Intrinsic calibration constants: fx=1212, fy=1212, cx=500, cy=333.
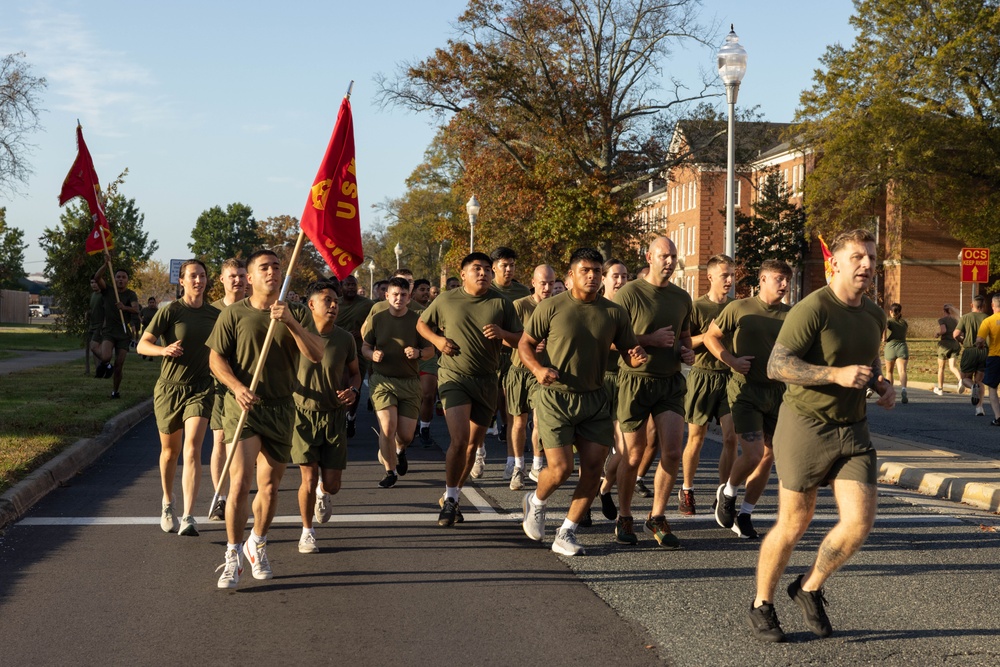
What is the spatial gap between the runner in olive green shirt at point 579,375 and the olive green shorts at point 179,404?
2.41 m

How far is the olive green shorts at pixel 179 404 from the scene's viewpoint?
8703 mm

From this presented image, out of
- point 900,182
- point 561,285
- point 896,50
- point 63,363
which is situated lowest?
point 63,363

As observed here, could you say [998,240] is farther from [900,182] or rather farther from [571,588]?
[571,588]

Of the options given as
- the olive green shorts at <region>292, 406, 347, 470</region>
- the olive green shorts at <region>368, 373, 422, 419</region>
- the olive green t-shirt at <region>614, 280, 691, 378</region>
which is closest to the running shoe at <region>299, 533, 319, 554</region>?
the olive green shorts at <region>292, 406, 347, 470</region>

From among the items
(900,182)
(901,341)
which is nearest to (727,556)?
(901,341)

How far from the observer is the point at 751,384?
8867 mm

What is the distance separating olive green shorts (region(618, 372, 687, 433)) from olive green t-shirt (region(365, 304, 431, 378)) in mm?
3298

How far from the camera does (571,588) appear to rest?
6941 mm

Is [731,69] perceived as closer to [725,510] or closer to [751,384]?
[751,384]

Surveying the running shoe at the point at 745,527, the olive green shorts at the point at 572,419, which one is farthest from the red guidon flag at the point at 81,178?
the running shoe at the point at 745,527

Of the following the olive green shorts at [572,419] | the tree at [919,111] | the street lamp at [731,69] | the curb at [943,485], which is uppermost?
the tree at [919,111]

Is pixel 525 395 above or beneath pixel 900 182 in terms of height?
beneath

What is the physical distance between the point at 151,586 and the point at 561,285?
7.67 meters

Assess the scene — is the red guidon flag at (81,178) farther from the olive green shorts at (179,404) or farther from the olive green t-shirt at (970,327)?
the olive green t-shirt at (970,327)
